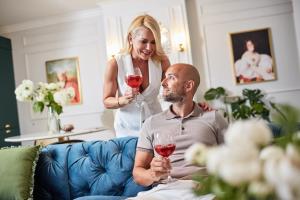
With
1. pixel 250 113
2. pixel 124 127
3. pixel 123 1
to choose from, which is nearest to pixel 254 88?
pixel 250 113

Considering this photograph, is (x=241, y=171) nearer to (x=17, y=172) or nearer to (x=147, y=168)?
(x=147, y=168)

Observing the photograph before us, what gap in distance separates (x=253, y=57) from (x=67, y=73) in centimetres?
286

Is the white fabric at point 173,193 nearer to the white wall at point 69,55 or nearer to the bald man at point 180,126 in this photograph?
the bald man at point 180,126

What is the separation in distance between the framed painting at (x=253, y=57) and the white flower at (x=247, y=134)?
15.2ft

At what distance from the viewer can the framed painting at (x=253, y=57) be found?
504 centimetres

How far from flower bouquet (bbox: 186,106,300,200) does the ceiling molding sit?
528cm

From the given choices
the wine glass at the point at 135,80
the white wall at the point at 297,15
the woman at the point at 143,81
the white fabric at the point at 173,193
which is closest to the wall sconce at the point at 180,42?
the white wall at the point at 297,15

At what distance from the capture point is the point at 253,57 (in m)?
5.05

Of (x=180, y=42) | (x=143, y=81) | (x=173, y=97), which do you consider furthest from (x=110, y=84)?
(x=180, y=42)

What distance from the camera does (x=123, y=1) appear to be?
17.3 ft

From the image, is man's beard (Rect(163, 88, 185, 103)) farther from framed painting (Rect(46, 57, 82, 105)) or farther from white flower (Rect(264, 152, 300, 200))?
framed painting (Rect(46, 57, 82, 105))

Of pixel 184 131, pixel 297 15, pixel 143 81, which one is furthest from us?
pixel 297 15

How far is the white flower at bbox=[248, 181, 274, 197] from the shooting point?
0.57 meters

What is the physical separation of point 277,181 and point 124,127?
1.86 metres
